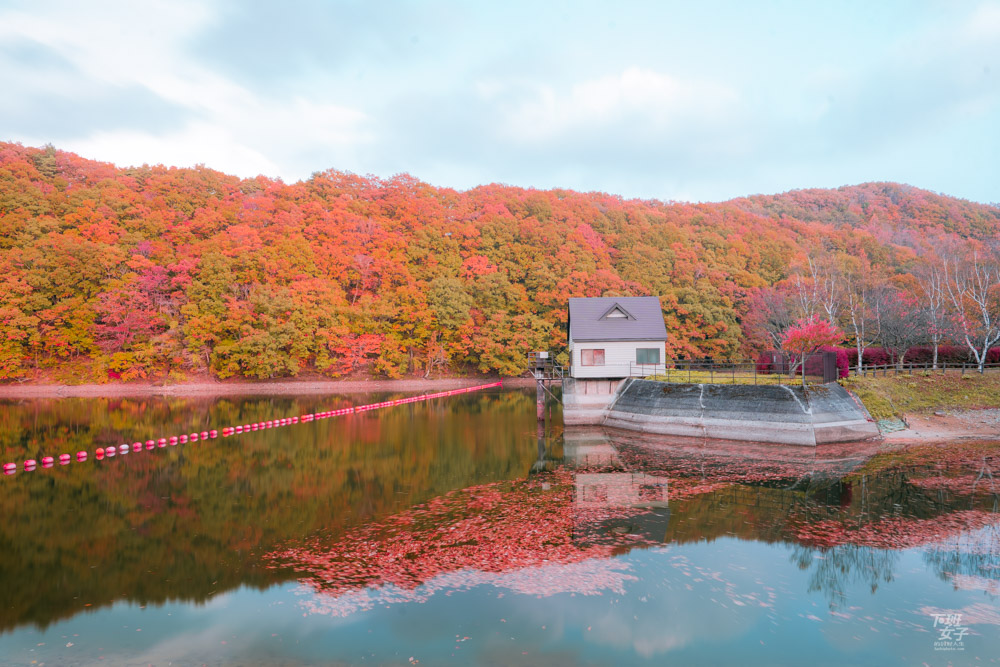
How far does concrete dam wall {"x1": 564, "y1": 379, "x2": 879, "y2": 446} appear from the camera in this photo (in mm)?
25703

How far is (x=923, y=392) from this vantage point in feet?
101

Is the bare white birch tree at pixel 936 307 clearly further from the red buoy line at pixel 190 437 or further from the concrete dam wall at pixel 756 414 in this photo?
the red buoy line at pixel 190 437

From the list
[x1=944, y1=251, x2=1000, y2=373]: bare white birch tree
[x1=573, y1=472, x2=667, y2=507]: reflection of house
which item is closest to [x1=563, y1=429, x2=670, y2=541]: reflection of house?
[x1=573, y1=472, x2=667, y2=507]: reflection of house

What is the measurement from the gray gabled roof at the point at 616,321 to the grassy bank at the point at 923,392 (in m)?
11.0

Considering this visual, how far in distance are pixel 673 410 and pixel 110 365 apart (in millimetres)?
54658

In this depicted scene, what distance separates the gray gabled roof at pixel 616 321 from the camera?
Answer: 34000mm

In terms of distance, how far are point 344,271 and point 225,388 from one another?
18.0 m

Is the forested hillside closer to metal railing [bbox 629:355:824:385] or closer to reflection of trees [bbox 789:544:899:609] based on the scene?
metal railing [bbox 629:355:824:385]

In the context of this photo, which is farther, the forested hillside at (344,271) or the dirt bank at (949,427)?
the forested hillside at (344,271)

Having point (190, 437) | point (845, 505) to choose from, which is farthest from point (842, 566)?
point (190, 437)

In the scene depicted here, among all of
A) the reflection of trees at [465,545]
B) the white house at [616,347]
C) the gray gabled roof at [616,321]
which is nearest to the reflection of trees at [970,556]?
the reflection of trees at [465,545]

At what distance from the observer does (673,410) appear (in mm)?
28891

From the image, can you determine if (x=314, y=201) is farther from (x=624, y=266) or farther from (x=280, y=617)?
(x=280, y=617)

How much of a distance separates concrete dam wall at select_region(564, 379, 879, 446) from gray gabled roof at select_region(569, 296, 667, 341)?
15.0ft
